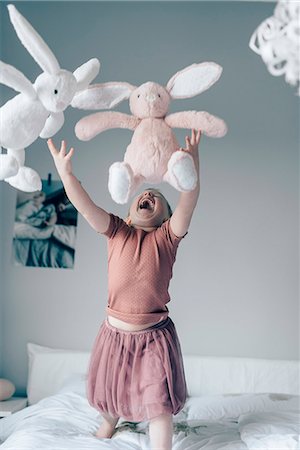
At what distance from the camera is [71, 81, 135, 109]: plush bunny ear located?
1.66 meters

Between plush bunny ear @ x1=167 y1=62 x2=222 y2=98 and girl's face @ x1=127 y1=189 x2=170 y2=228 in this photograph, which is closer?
plush bunny ear @ x1=167 y1=62 x2=222 y2=98

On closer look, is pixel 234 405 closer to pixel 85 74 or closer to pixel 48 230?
pixel 48 230

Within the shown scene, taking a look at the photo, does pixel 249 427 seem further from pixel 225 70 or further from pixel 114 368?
pixel 225 70

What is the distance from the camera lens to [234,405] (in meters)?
2.30

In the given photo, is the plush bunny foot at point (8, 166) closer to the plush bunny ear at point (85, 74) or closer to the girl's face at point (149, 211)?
the plush bunny ear at point (85, 74)

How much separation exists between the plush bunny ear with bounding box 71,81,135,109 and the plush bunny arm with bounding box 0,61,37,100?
261 mm

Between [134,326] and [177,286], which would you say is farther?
[177,286]

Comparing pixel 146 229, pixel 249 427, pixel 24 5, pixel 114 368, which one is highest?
pixel 24 5

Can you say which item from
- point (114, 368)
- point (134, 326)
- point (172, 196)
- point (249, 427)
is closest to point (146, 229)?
point (134, 326)

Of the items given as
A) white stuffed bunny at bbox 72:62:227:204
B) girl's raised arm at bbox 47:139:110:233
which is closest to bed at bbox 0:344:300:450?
girl's raised arm at bbox 47:139:110:233

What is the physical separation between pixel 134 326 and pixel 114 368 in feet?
0.41

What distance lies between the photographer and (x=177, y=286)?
2.86 metres

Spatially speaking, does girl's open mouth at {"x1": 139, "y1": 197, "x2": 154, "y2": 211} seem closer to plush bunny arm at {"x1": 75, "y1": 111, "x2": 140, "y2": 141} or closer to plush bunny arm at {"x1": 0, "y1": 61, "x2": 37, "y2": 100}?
plush bunny arm at {"x1": 75, "y1": 111, "x2": 140, "y2": 141}

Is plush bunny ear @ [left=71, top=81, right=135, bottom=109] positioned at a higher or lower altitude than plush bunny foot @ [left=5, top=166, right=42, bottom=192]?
higher
